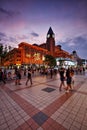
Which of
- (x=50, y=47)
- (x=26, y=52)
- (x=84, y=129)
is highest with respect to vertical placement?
(x=50, y=47)

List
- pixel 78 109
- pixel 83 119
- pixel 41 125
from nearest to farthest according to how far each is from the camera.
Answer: pixel 41 125 < pixel 83 119 < pixel 78 109

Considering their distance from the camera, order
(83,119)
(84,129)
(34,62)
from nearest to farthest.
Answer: (84,129), (83,119), (34,62)

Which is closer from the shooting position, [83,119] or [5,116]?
[83,119]

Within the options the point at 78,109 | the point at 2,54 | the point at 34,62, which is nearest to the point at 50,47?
the point at 34,62

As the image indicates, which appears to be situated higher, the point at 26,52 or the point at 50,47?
the point at 50,47

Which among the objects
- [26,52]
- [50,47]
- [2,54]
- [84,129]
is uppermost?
[50,47]

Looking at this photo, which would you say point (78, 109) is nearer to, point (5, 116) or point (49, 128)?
point (49, 128)

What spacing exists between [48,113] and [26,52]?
213 ft

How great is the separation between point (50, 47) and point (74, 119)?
9925 cm

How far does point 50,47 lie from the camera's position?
99.3 meters

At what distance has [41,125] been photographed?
2.90 m

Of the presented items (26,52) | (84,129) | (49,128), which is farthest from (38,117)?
(26,52)

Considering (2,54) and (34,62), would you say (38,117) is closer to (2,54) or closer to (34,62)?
(2,54)

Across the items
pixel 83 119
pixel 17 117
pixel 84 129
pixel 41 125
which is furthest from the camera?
pixel 17 117
